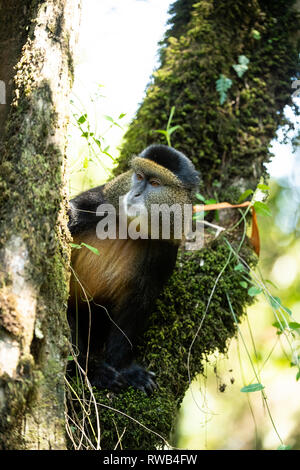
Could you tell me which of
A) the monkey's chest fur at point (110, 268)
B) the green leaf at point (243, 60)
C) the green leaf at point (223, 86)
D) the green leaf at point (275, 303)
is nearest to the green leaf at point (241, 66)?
the green leaf at point (243, 60)

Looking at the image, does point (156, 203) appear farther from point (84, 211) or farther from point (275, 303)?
point (275, 303)

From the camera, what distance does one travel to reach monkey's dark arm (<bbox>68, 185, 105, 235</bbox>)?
4121 millimetres

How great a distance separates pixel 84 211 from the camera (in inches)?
165

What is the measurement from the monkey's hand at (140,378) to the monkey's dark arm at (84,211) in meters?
1.29

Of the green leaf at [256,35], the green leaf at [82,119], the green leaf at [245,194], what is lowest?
the green leaf at [245,194]

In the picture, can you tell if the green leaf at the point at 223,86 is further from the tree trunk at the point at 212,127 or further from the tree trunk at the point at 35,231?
the tree trunk at the point at 35,231

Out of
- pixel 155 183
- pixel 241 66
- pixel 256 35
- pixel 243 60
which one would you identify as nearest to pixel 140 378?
pixel 155 183

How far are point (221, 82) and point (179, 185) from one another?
1829 millimetres

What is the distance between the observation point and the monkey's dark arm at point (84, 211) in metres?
4.12

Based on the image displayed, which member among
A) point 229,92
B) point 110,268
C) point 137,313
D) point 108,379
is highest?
point 229,92

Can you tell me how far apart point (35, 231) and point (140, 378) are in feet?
6.63

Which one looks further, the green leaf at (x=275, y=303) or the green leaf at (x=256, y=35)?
the green leaf at (x=256, y=35)

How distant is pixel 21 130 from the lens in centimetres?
260
